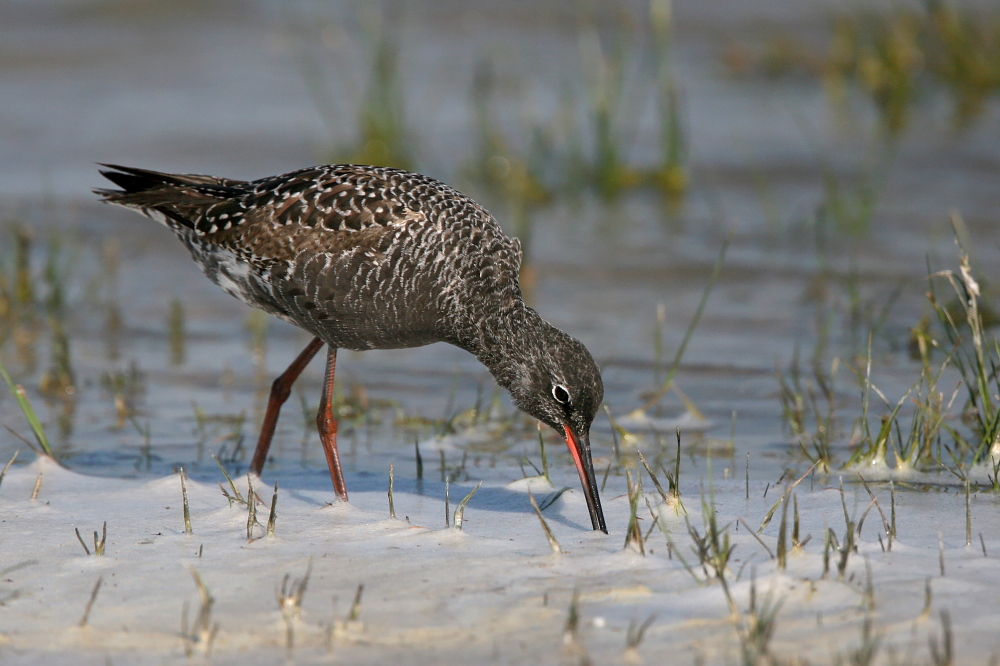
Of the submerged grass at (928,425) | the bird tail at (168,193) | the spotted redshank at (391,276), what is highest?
the bird tail at (168,193)

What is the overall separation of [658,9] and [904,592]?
8.38 metres

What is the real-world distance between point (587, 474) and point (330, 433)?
1580 millimetres

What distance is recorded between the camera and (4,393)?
297 inches

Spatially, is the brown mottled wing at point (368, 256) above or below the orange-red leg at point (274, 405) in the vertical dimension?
above

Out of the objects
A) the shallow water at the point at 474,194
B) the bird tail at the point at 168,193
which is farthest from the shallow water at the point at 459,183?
the bird tail at the point at 168,193

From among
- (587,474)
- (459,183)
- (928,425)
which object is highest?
(459,183)

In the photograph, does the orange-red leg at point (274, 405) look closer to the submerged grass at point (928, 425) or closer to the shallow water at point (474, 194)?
the shallow water at point (474, 194)

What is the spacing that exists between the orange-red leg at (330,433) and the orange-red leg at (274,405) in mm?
308

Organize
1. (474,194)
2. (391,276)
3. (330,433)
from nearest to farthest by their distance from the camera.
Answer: (391,276) < (330,433) < (474,194)

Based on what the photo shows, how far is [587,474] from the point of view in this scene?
17.4 ft

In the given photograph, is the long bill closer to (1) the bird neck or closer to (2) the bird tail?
(1) the bird neck

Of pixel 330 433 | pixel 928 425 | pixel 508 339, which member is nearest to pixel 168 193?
pixel 330 433

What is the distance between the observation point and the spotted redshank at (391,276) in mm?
5930

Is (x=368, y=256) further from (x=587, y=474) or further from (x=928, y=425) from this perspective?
(x=928, y=425)
